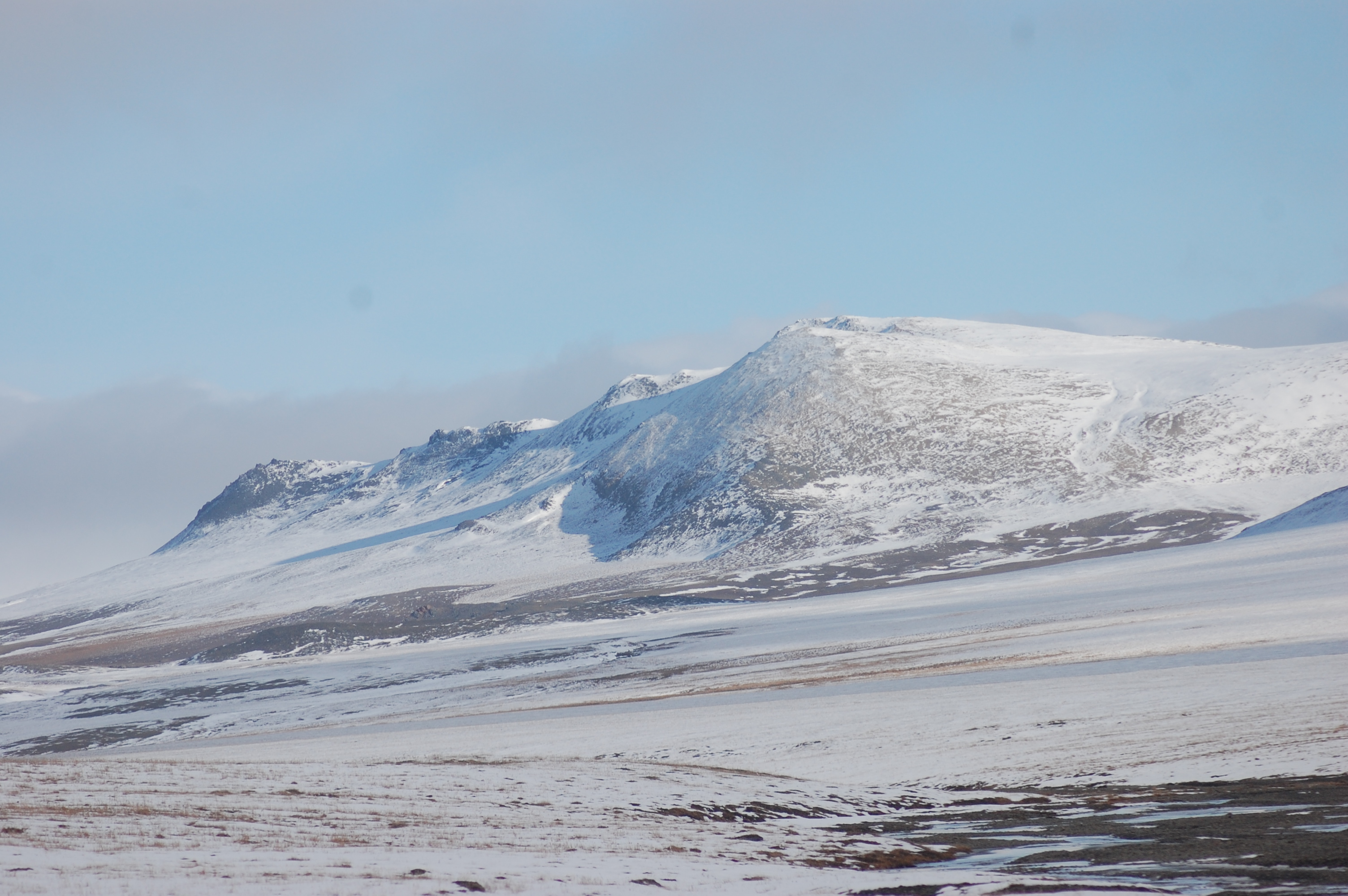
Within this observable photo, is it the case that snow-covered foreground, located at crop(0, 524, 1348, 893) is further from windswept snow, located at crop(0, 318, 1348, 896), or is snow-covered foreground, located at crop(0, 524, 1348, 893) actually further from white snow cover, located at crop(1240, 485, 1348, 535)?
white snow cover, located at crop(1240, 485, 1348, 535)

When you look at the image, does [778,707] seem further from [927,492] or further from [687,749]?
[927,492]

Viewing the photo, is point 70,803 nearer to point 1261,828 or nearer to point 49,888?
point 49,888

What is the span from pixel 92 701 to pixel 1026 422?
15133 centimetres

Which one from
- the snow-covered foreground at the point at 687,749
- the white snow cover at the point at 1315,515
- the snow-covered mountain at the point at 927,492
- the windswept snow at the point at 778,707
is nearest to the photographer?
the snow-covered foreground at the point at 687,749

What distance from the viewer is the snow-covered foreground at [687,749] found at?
1421cm

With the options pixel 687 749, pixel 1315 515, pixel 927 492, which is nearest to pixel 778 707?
pixel 687 749

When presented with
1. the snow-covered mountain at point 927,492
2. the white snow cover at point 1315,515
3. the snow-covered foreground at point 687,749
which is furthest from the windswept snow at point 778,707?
the snow-covered mountain at point 927,492

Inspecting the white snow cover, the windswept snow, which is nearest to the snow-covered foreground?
the windswept snow

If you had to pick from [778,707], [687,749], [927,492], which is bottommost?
[778,707]

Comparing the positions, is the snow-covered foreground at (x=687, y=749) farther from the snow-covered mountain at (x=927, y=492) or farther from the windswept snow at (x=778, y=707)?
the snow-covered mountain at (x=927, y=492)

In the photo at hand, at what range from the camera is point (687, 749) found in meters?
30.2

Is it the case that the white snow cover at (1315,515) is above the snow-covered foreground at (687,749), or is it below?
below

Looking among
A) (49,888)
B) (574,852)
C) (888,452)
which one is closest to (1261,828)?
(574,852)

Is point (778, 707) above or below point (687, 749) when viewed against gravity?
below
